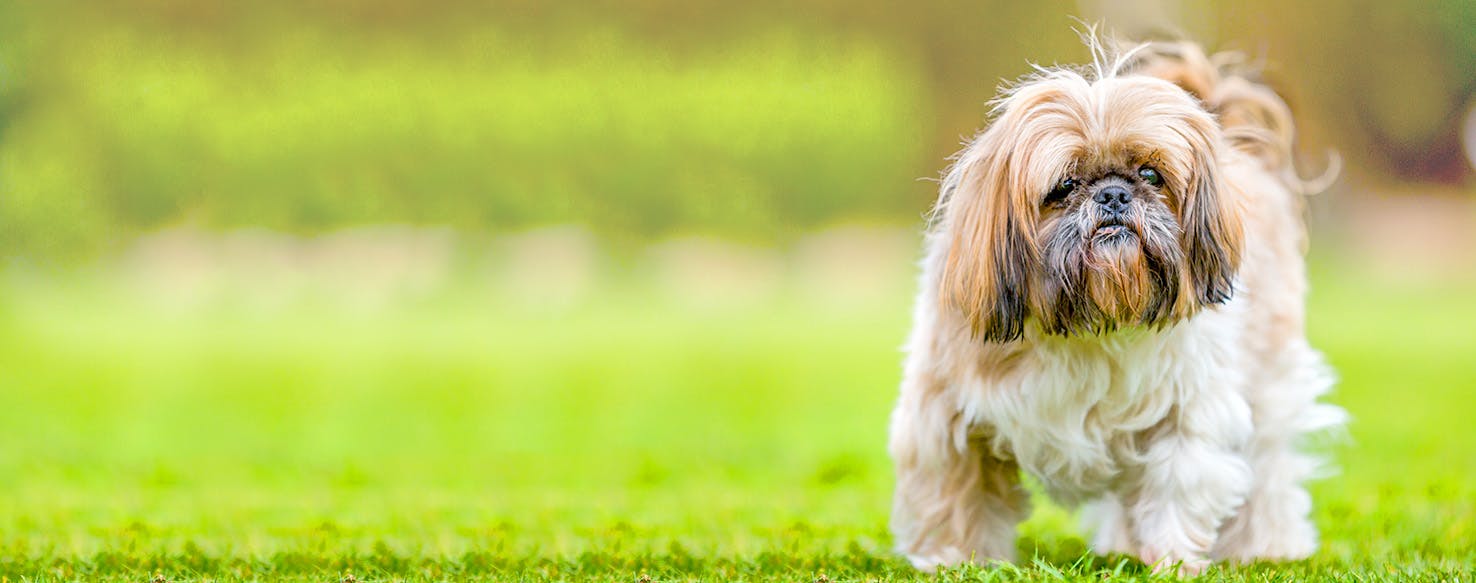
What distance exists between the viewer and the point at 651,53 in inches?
884

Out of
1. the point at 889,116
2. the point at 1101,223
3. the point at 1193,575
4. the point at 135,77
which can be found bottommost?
the point at 1193,575

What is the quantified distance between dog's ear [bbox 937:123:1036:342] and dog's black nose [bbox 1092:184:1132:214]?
0.62 ft

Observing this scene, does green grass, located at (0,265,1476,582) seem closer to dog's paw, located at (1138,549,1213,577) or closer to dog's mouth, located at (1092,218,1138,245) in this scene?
dog's paw, located at (1138,549,1213,577)

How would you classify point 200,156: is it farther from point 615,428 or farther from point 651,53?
point 615,428

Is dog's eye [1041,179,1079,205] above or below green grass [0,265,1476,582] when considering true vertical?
above

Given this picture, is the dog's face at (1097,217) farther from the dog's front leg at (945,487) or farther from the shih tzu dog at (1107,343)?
the dog's front leg at (945,487)

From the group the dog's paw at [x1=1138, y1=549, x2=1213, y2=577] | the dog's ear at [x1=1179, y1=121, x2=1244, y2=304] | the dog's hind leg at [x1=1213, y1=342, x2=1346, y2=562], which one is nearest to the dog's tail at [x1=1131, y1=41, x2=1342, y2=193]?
the dog's hind leg at [x1=1213, y1=342, x2=1346, y2=562]

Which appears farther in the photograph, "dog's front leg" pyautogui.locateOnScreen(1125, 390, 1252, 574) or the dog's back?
the dog's back

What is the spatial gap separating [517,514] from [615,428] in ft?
15.3

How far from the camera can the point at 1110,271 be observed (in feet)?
13.9

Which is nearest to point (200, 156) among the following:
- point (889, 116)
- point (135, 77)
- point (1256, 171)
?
point (135, 77)

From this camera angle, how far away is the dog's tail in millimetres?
5781

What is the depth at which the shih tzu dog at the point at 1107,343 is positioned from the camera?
14.2ft

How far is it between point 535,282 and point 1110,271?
19.1 m
